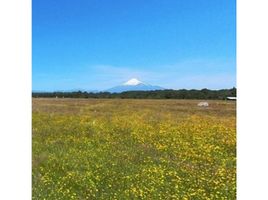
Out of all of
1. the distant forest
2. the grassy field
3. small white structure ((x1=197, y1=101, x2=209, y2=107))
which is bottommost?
the grassy field

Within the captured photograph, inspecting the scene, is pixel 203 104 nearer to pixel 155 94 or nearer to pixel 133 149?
pixel 155 94

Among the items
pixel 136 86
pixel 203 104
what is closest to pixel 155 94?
pixel 136 86

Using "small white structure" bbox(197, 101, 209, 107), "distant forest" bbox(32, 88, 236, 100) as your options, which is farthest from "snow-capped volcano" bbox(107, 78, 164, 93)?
"small white structure" bbox(197, 101, 209, 107)

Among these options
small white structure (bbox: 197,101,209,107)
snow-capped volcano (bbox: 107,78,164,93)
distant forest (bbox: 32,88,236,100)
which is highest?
snow-capped volcano (bbox: 107,78,164,93)

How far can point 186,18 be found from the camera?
7.34ft

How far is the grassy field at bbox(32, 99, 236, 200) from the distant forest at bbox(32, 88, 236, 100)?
0.03m

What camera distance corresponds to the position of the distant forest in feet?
7.08

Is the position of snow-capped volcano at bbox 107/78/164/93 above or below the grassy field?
above

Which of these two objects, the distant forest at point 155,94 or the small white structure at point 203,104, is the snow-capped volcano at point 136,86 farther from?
the small white structure at point 203,104

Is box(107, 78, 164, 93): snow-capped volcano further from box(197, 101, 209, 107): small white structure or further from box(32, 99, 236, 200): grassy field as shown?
box(197, 101, 209, 107): small white structure

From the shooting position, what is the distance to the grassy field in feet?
7.00

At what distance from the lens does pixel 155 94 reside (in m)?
2.17
